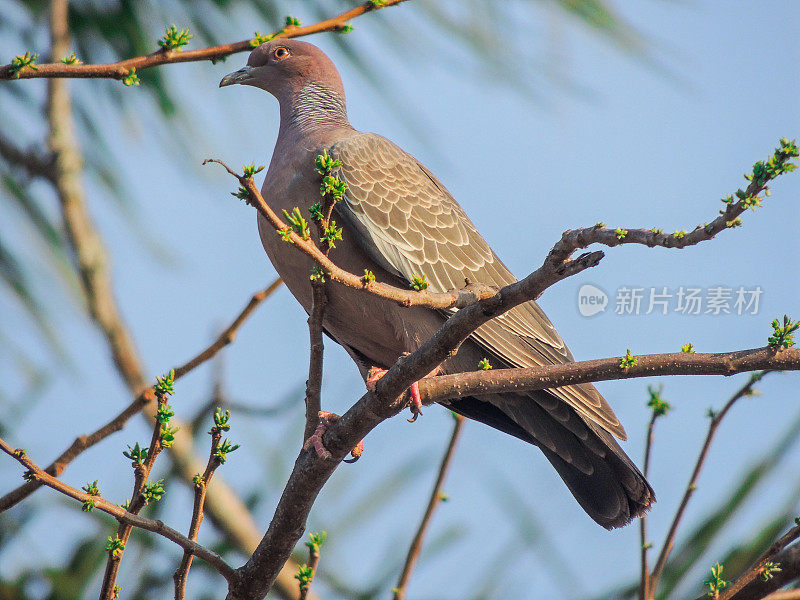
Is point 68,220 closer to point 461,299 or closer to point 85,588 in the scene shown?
point 85,588

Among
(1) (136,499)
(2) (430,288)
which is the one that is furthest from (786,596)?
(2) (430,288)

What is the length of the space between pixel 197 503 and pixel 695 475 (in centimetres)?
159

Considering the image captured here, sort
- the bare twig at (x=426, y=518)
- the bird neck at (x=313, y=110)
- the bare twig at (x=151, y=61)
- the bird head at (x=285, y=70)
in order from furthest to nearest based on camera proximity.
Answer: the bird head at (x=285, y=70) < the bird neck at (x=313, y=110) < the bare twig at (x=426, y=518) < the bare twig at (x=151, y=61)

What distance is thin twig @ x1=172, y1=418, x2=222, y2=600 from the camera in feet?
7.41

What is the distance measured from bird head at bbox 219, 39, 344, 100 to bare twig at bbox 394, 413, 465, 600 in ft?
7.05

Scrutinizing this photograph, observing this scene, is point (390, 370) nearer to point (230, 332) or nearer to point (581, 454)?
point (230, 332)

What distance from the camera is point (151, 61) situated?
267 centimetres

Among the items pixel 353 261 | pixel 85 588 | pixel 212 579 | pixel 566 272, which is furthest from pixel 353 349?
pixel 566 272

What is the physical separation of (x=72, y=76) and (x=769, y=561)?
7.42ft

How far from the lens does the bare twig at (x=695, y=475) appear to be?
9.41 ft

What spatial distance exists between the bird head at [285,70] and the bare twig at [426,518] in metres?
2.15

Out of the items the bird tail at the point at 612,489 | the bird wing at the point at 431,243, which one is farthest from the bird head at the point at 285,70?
the bird tail at the point at 612,489

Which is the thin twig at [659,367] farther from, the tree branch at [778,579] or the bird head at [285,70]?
the bird head at [285,70]

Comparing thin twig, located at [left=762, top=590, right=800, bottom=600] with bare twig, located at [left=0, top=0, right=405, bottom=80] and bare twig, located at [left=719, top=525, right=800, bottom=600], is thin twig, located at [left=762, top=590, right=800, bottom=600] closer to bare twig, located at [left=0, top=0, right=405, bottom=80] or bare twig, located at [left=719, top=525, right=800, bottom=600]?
bare twig, located at [left=719, top=525, right=800, bottom=600]
